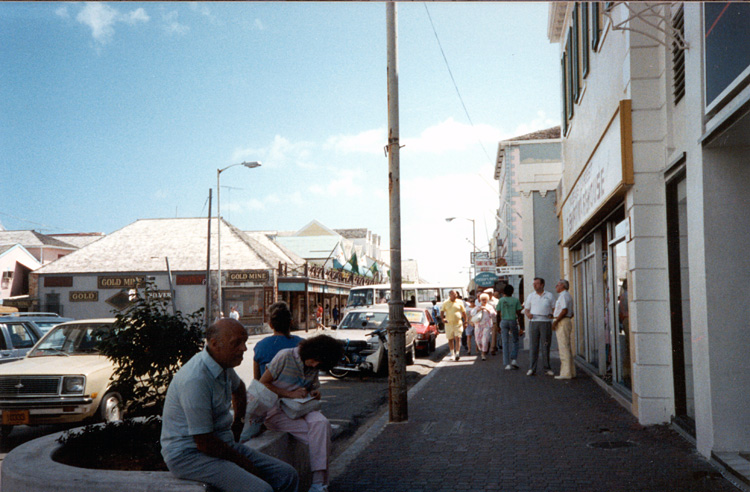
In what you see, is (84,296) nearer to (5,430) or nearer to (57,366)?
(5,430)

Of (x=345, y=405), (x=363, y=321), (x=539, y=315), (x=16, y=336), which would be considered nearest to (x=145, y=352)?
(x=345, y=405)

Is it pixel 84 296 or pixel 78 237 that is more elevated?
pixel 78 237

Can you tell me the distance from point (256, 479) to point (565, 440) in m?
4.29

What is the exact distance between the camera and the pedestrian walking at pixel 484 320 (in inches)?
706

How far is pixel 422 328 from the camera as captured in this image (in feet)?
69.6

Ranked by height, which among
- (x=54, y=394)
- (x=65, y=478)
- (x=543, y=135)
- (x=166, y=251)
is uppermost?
(x=543, y=135)

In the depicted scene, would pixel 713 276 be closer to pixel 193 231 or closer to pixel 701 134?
pixel 701 134

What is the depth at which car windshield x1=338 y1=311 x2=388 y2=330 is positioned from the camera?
17.2m

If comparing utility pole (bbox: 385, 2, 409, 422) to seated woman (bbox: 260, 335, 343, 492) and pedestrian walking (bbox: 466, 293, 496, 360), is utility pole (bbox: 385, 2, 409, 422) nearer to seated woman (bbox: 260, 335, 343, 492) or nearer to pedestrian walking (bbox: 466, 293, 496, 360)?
seated woman (bbox: 260, 335, 343, 492)

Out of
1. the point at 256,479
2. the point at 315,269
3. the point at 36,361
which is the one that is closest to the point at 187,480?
the point at 256,479

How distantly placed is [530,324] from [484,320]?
532cm

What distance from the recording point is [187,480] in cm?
392

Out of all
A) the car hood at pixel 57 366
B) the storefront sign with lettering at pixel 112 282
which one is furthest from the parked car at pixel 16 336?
the storefront sign with lettering at pixel 112 282

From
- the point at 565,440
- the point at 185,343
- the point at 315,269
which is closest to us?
the point at 185,343
